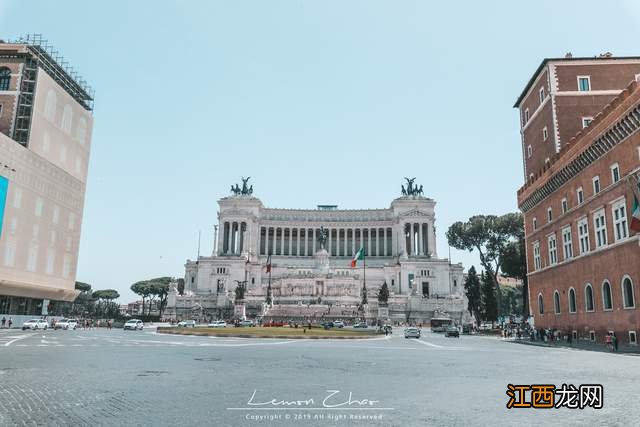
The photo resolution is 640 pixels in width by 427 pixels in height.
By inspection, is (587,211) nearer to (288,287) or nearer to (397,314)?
(397,314)

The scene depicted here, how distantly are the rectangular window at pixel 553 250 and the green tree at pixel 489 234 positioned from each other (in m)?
35.7

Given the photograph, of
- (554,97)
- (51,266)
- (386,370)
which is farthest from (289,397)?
(51,266)

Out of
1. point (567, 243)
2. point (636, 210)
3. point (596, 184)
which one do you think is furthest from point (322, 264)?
point (636, 210)

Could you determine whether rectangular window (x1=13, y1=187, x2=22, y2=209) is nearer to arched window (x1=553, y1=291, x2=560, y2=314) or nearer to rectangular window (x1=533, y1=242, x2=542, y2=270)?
rectangular window (x1=533, y1=242, x2=542, y2=270)

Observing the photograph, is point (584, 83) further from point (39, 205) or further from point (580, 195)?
point (39, 205)

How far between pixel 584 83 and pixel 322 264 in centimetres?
7078

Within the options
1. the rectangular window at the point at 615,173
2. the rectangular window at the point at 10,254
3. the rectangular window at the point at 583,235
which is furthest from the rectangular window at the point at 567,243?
the rectangular window at the point at 10,254

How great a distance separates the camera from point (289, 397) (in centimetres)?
Result: 1257

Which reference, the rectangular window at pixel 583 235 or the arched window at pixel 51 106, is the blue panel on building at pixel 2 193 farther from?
the rectangular window at pixel 583 235

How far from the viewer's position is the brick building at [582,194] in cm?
3431

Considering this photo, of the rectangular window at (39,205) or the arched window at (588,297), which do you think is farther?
the rectangular window at (39,205)

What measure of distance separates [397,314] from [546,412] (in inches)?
3154

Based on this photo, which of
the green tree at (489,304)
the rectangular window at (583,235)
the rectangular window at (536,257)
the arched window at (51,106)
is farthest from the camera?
the green tree at (489,304)

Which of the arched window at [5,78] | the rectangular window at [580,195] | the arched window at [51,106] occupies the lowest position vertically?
the rectangular window at [580,195]
